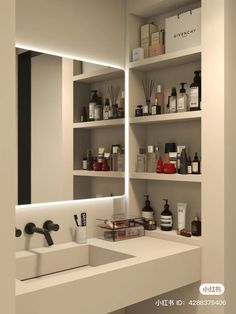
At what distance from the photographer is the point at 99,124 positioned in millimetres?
2486

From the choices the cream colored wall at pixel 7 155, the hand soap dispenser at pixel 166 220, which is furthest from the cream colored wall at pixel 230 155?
the cream colored wall at pixel 7 155

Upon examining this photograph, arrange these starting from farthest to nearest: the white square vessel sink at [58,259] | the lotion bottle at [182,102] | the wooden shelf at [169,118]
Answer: the lotion bottle at [182,102]
the wooden shelf at [169,118]
the white square vessel sink at [58,259]

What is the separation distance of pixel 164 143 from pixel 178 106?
0.32 m

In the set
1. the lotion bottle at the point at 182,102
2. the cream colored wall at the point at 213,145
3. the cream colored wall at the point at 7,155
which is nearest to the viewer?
the cream colored wall at the point at 7,155

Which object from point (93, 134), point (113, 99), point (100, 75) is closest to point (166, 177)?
point (93, 134)

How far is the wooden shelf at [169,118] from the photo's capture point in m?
2.15

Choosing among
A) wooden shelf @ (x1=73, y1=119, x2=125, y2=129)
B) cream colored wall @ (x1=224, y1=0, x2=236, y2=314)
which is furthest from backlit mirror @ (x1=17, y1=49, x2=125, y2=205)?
cream colored wall @ (x1=224, y1=0, x2=236, y2=314)

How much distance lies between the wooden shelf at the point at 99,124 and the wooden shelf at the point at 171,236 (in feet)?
2.44

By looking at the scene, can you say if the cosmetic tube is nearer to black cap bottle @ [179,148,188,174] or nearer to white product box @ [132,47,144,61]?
black cap bottle @ [179,148,188,174]

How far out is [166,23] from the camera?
2.40 meters

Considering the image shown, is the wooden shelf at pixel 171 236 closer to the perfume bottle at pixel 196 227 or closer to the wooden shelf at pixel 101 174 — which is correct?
the perfume bottle at pixel 196 227

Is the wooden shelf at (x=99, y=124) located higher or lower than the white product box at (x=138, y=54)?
lower

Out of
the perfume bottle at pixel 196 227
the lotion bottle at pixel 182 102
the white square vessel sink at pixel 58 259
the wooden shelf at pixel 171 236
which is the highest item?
the lotion bottle at pixel 182 102

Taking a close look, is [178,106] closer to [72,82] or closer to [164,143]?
[164,143]
